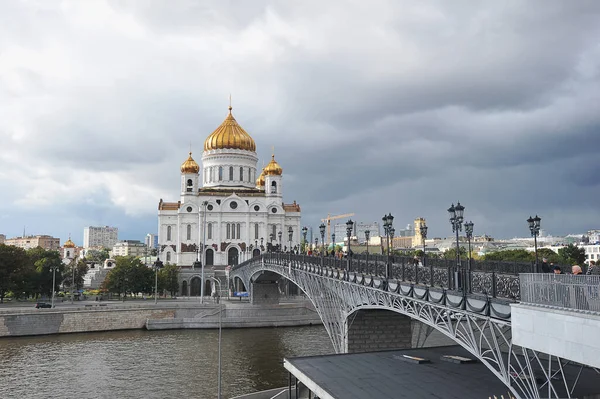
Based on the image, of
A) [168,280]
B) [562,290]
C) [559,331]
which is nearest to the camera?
[559,331]

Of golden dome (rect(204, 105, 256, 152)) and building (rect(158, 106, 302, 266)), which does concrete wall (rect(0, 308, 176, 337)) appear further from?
golden dome (rect(204, 105, 256, 152))

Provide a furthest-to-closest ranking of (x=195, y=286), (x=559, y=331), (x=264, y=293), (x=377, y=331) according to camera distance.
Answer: (x=195, y=286), (x=264, y=293), (x=377, y=331), (x=559, y=331)

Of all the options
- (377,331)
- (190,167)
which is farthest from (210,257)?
(377,331)

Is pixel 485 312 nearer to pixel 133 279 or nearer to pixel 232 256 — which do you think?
pixel 133 279

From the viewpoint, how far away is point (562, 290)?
951cm

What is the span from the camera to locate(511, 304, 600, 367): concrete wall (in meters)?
8.70

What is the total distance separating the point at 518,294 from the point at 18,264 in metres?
50.4

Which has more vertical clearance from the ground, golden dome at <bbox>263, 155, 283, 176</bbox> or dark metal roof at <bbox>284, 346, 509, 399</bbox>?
golden dome at <bbox>263, 155, 283, 176</bbox>

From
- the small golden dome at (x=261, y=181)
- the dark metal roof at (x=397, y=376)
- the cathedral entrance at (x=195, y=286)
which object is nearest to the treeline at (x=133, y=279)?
the cathedral entrance at (x=195, y=286)

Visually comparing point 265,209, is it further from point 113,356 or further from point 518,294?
point 518,294

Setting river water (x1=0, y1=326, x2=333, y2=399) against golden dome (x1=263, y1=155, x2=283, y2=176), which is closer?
river water (x1=0, y1=326, x2=333, y2=399)

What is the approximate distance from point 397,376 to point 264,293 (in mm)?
37963

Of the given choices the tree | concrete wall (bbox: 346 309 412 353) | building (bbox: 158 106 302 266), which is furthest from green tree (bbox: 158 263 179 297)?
concrete wall (bbox: 346 309 412 353)

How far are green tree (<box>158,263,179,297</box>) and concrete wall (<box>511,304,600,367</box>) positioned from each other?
5378cm
